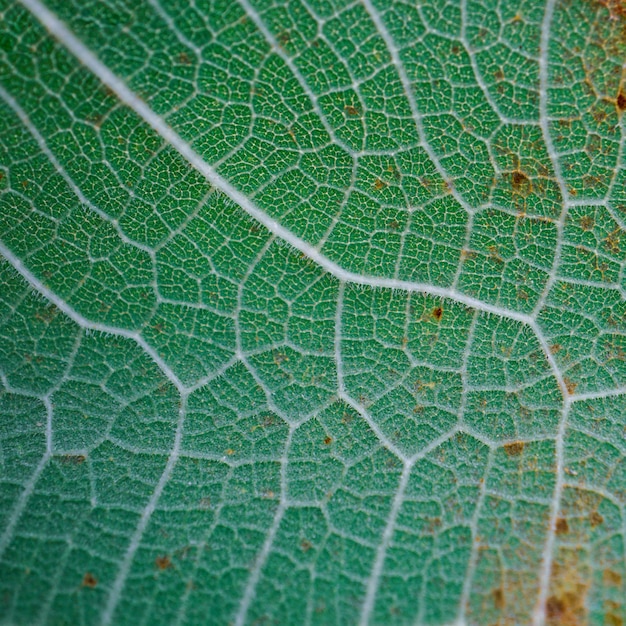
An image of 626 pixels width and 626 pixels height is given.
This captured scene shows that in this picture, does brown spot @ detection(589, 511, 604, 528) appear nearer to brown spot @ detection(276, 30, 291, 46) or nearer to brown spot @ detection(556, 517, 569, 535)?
brown spot @ detection(556, 517, 569, 535)

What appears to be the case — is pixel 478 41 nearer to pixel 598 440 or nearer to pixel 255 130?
pixel 255 130

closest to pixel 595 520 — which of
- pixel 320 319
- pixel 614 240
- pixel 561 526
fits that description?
pixel 561 526

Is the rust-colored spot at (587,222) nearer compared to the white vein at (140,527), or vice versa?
the white vein at (140,527)

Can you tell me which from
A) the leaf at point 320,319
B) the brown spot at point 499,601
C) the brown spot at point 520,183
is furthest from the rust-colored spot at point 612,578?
the brown spot at point 520,183

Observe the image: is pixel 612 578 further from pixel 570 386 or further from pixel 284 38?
pixel 284 38

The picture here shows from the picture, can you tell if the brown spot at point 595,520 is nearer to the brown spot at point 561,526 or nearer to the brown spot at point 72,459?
the brown spot at point 561,526

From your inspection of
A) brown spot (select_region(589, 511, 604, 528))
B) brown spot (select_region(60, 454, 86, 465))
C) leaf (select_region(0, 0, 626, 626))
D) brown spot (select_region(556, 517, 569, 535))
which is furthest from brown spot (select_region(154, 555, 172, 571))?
brown spot (select_region(589, 511, 604, 528))
